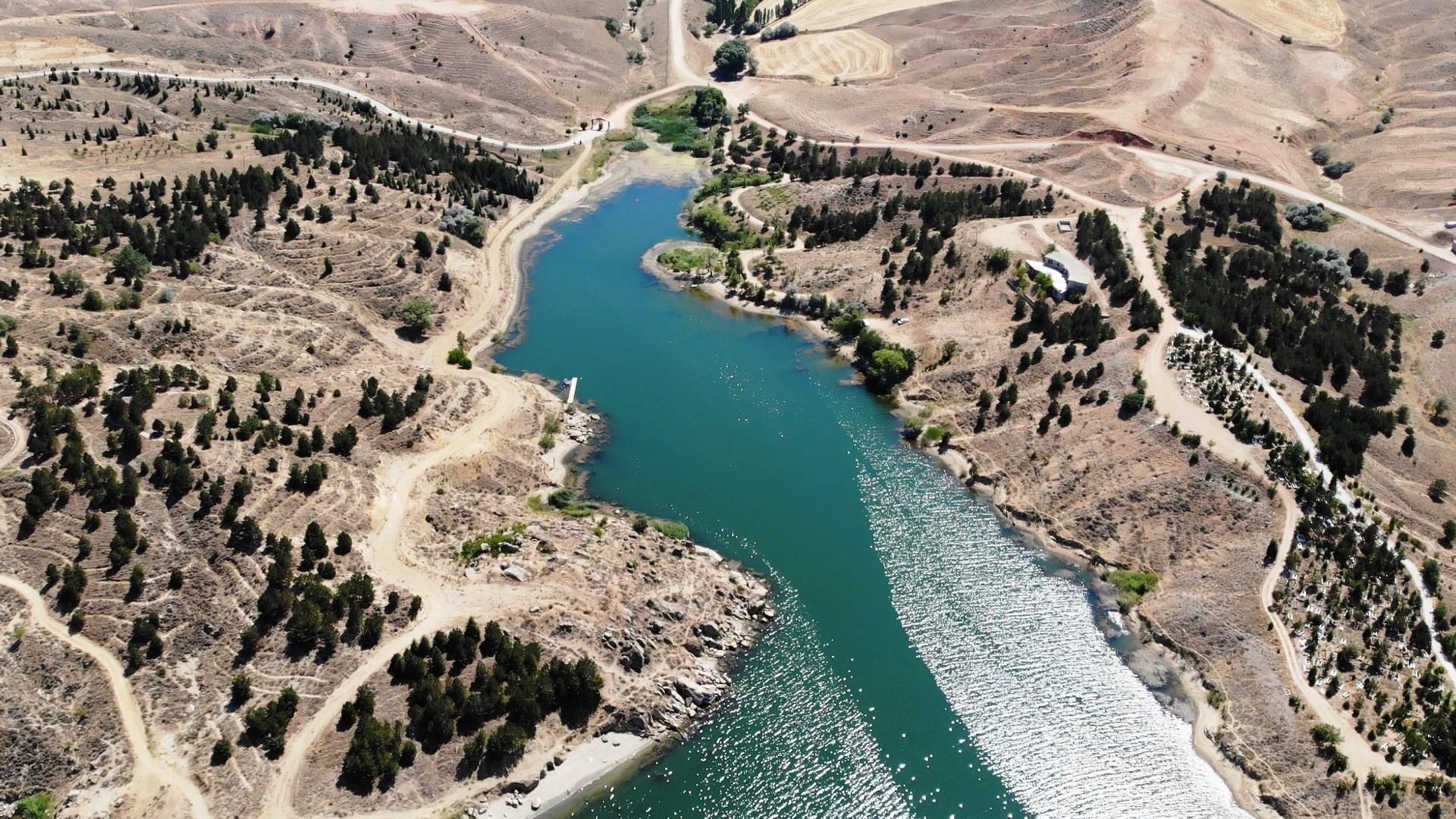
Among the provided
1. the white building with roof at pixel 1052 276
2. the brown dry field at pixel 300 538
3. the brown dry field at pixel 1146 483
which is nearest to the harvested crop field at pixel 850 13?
the brown dry field at pixel 1146 483

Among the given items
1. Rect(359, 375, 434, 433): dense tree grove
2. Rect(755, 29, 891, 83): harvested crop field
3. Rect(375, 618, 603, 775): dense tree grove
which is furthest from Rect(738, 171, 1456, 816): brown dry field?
Rect(755, 29, 891, 83): harvested crop field

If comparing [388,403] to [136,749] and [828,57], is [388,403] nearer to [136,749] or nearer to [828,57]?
[136,749]

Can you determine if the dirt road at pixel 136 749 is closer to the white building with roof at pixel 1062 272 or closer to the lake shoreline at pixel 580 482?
the lake shoreline at pixel 580 482

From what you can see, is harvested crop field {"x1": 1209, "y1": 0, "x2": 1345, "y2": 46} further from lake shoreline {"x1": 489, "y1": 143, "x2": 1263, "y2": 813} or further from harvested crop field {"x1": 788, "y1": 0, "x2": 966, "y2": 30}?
lake shoreline {"x1": 489, "y1": 143, "x2": 1263, "y2": 813}

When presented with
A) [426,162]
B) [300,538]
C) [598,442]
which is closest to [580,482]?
[598,442]

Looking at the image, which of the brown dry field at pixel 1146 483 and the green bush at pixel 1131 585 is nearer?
the brown dry field at pixel 1146 483

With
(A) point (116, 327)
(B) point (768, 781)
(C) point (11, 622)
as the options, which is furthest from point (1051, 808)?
(A) point (116, 327)
